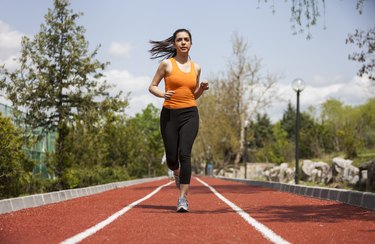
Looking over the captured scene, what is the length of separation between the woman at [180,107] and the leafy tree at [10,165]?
10911mm

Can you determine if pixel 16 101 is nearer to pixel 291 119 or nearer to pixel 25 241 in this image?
pixel 25 241

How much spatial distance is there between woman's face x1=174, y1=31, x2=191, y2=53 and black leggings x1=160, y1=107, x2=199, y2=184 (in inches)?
35.9

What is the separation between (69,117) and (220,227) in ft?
61.7

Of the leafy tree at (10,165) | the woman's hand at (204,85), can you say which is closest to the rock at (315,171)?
the leafy tree at (10,165)

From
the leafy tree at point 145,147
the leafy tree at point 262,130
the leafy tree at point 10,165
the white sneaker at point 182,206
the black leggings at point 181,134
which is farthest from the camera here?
the leafy tree at point 262,130

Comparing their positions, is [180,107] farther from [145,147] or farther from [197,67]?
[145,147]

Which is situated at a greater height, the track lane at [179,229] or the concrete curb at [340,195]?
the concrete curb at [340,195]

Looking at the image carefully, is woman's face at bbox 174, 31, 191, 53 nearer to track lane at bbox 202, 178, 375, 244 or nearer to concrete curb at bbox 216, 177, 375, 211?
track lane at bbox 202, 178, 375, 244

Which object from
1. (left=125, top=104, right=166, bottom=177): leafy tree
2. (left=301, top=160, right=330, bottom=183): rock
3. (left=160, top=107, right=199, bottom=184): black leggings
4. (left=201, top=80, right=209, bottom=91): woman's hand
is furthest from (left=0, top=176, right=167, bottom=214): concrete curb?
(left=125, top=104, right=166, bottom=177): leafy tree

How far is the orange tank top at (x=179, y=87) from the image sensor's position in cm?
903

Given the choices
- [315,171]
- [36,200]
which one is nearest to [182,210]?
[36,200]

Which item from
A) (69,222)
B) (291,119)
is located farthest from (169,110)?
(291,119)

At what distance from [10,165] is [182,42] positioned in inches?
457

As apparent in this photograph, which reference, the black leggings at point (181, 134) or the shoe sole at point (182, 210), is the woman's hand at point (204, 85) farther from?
the shoe sole at point (182, 210)
